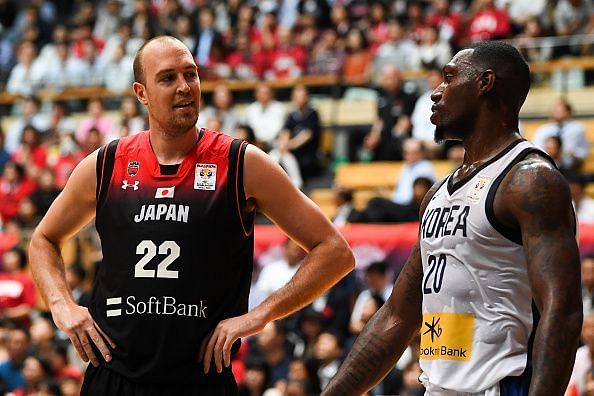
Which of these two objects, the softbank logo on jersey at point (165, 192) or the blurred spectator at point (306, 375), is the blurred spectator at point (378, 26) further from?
the softbank logo on jersey at point (165, 192)

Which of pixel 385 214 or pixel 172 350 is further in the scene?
pixel 385 214

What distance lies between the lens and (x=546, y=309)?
4.36 metres

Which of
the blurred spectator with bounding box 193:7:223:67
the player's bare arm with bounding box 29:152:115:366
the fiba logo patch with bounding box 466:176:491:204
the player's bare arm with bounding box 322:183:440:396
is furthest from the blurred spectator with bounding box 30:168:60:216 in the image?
the fiba logo patch with bounding box 466:176:491:204

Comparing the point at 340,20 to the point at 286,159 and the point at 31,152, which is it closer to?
the point at 286,159

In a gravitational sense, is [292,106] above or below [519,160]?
below

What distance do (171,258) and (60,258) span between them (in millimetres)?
726

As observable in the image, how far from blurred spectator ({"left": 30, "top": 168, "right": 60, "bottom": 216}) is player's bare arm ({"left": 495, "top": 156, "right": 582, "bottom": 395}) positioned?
12.7 meters

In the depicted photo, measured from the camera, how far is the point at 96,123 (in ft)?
62.5

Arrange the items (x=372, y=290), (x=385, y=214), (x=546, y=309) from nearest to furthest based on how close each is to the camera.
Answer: (x=546, y=309), (x=372, y=290), (x=385, y=214)

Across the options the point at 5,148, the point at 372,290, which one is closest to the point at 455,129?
the point at 372,290

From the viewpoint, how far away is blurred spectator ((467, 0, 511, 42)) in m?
17.0

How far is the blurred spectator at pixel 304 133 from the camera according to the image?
647 inches

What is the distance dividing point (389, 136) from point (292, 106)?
8.13ft

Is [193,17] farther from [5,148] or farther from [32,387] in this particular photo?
[32,387]
